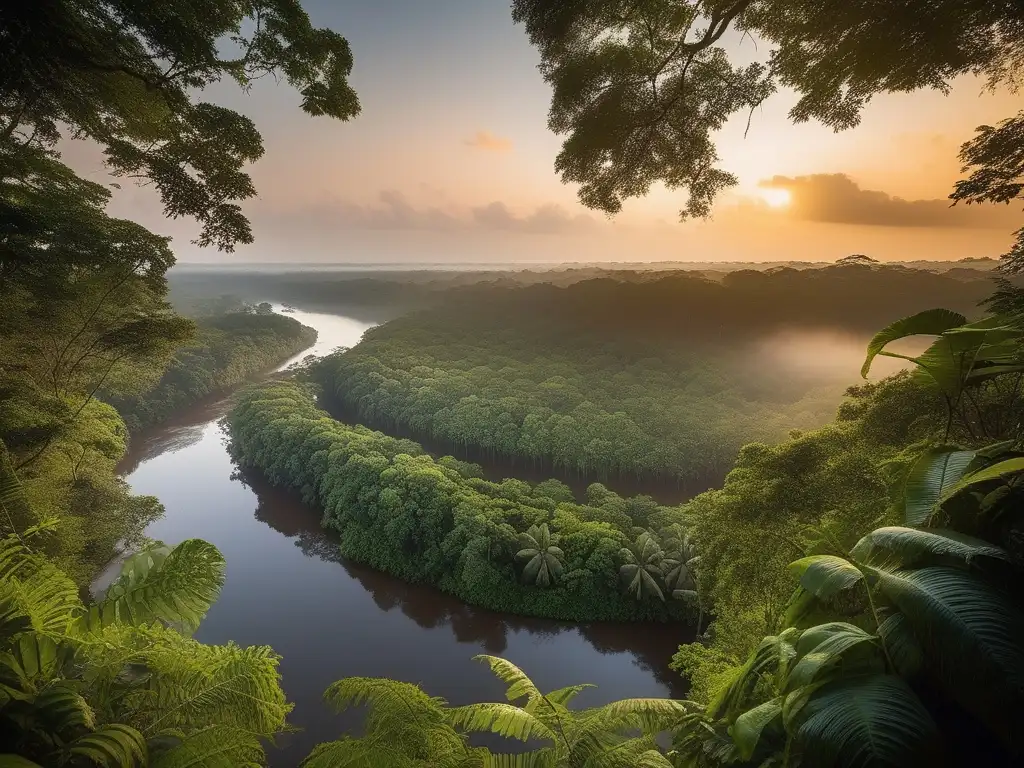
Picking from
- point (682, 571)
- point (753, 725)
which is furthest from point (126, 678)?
point (682, 571)

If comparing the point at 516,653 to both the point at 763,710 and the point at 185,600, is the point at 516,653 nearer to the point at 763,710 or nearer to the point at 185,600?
the point at 185,600

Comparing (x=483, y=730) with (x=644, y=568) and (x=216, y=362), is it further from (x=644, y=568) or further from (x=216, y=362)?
(x=216, y=362)

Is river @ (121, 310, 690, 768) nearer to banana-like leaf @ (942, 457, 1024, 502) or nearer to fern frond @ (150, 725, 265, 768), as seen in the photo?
fern frond @ (150, 725, 265, 768)

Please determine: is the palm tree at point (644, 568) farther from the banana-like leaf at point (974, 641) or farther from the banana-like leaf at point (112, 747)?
the banana-like leaf at point (112, 747)

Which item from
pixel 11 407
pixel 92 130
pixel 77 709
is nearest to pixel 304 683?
pixel 11 407

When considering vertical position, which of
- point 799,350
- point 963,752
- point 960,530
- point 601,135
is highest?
point 601,135

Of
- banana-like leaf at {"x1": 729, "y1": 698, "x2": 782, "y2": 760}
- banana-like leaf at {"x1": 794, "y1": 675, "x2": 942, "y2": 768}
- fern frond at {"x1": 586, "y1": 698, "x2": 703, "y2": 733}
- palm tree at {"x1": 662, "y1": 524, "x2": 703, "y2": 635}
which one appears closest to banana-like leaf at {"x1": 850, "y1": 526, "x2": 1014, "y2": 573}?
banana-like leaf at {"x1": 794, "y1": 675, "x2": 942, "y2": 768}
